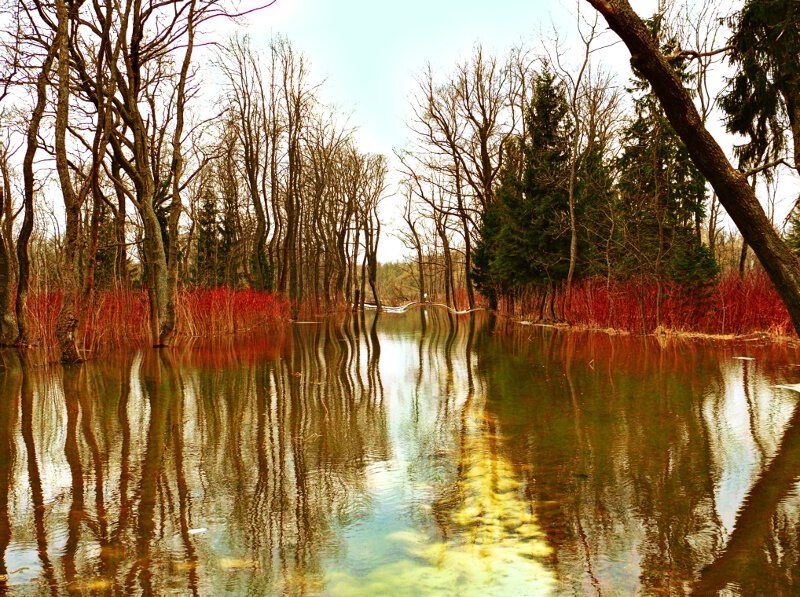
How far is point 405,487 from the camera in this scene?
3.96 metres

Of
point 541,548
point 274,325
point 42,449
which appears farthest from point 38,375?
point 274,325

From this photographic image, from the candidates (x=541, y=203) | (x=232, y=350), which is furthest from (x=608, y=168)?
(x=232, y=350)

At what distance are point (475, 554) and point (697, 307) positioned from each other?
14114 mm

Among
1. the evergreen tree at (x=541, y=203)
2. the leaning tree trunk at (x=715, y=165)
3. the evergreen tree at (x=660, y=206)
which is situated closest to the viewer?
the leaning tree trunk at (x=715, y=165)

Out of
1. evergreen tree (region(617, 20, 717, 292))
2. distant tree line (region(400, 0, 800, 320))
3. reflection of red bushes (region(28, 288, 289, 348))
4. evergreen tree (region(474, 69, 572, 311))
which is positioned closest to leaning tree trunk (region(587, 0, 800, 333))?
distant tree line (region(400, 0, 800, 320))

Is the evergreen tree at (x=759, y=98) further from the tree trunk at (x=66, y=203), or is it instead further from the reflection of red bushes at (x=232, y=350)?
the tree trunk at (x=66, y=203)

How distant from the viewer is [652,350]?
1186cm

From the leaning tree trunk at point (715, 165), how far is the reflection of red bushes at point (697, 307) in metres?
10.2

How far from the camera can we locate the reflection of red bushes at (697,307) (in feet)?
43.5

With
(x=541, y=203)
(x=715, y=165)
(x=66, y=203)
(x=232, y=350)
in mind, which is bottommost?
(x=232, y=350)

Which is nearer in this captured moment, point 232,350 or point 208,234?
point 232,350

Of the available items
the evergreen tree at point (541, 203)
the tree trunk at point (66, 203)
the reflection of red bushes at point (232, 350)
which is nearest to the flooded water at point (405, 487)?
the tree trunk at point (66, 203)

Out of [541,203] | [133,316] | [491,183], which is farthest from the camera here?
[491,183]

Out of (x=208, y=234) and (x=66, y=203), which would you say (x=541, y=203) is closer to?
(x=66, y=203)
